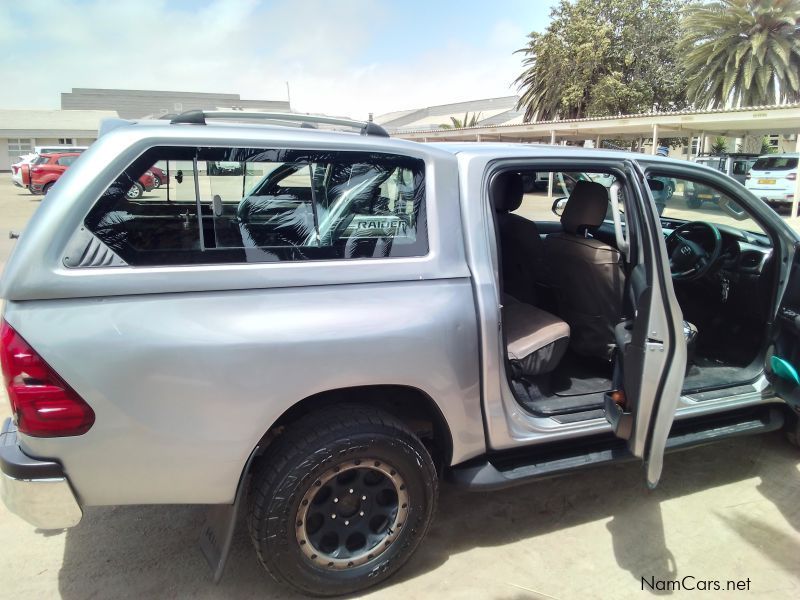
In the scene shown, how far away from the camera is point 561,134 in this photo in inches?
979

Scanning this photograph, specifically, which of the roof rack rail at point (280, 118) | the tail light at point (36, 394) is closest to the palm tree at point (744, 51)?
the roof rack rail at point (280, 118)

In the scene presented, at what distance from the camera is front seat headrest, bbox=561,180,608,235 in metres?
3.16

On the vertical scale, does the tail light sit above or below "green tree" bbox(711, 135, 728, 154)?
below

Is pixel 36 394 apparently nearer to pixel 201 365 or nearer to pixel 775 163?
pixel 201 365

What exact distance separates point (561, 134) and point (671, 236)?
22513 mm

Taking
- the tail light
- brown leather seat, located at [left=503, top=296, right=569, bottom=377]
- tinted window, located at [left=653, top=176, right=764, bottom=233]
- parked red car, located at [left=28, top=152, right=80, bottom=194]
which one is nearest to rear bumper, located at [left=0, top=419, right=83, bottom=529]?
the tail light

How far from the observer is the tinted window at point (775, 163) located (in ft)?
57.1

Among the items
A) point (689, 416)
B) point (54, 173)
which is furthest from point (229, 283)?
point (54, 173)

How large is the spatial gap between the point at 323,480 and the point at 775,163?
20140 millimetres

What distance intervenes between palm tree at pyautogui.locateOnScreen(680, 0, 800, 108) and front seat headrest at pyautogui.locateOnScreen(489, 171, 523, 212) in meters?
26.8

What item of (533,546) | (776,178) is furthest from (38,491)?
(776,178)

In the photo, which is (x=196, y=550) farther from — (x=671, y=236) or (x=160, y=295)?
(x=671, y=236)

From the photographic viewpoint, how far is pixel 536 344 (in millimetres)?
2854

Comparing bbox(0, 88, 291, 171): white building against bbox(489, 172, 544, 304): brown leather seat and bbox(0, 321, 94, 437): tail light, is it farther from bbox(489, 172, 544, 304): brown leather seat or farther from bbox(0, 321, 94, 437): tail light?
bbox(0, 321, 94, 437): tail light
